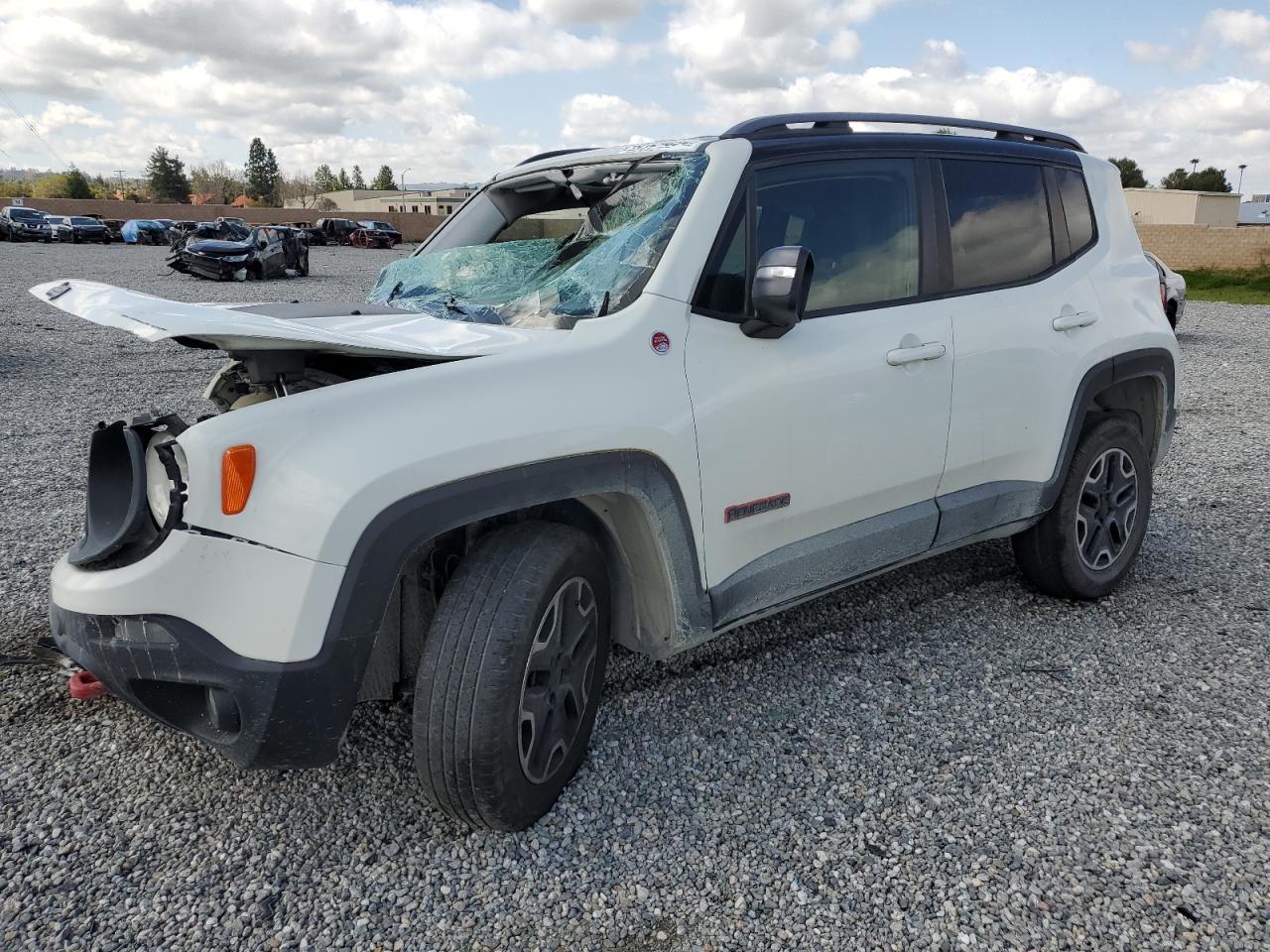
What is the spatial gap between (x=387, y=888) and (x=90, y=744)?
1281mm

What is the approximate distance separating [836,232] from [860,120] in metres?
0.46

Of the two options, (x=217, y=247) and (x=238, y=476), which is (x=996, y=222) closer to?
(x=238, y=476)

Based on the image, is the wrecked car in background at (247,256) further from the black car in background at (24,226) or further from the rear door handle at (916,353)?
the rear door handle at (916,353)

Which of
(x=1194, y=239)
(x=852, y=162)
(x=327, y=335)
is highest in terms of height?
(x=852, y=162)

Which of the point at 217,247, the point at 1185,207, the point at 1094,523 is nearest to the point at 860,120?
the point at 1094,523

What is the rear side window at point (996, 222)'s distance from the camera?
Result: 3.70 meters

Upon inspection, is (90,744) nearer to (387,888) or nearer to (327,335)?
(387,888)

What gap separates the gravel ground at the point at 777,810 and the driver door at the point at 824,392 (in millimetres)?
538

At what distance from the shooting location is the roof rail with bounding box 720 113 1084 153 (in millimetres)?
3209

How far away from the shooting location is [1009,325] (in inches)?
148

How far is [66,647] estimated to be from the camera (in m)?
2.54

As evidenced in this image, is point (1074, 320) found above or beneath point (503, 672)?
above

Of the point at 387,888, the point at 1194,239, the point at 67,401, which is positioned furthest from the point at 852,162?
the point at 1194,239

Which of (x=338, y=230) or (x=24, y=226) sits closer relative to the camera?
(x=24, y=226)
